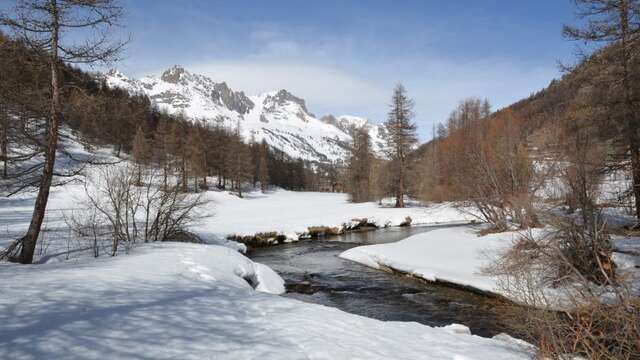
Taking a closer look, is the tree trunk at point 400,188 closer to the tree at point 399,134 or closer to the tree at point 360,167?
the tree at point 399,134

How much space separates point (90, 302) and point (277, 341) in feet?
10.3

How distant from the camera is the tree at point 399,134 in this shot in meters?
40.9

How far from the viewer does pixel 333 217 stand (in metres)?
32.4

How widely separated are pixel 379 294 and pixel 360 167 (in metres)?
39.9

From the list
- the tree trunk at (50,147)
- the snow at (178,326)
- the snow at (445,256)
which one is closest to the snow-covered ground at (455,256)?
the snow at (445,256)

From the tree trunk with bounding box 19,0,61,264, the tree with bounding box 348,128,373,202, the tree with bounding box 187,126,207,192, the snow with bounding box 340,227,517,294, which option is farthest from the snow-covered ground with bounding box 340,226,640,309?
the tree with bounding box 187,126,207,192

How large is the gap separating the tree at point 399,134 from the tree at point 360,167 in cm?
Result: 903

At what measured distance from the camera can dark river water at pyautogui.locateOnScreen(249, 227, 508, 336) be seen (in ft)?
33.8

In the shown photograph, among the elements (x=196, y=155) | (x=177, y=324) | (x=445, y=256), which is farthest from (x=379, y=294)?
(x=196, y=155)

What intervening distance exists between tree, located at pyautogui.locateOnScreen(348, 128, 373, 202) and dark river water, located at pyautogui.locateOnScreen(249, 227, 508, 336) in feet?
102

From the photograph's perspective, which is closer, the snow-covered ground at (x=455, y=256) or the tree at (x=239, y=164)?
the snow-covered ground at (x=455, y=256)

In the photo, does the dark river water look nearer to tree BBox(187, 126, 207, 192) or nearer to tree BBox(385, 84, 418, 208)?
tree BBox(385, 84, 418, 208)

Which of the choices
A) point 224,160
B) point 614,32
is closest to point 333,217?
point 614,32

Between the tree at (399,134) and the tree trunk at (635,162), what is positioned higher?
the tree at (399,134)
